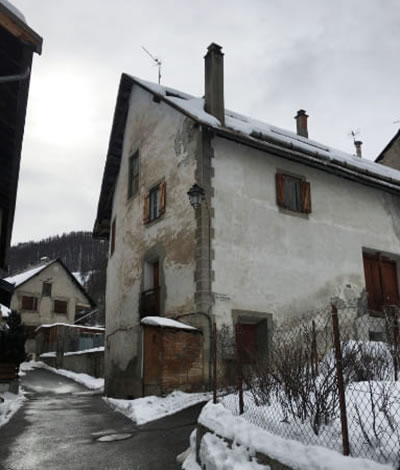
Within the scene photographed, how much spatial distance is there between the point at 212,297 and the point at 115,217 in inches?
333

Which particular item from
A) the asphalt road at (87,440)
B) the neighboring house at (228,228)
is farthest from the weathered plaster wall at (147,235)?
Answer: the asphalt road at (87,440)

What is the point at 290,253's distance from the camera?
1343 centimetres

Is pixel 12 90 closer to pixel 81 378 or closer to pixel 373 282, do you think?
pixel 373 282

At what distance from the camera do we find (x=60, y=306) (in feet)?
125

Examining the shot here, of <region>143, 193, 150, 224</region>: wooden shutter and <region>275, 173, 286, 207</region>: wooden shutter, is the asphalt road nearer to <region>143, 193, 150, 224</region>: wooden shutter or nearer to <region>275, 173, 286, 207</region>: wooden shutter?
<region>143, 193, 150, 224</region>: wooden shutter

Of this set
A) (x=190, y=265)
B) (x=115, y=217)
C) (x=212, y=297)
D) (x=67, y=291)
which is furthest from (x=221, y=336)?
Answer: (x=67, y=291)

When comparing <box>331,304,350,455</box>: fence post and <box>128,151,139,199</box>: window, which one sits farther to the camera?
<box>128,151,139,199</box>: window

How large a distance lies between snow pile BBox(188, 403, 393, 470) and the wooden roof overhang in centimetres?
564

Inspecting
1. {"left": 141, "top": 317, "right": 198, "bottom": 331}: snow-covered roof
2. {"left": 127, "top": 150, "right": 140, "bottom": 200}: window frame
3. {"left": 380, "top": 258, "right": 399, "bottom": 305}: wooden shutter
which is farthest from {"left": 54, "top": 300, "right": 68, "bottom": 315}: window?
{"left": 141, "top": 317, "right": 198, "bottom": 331}: snow-covered roof

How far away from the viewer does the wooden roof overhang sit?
6.49 metres

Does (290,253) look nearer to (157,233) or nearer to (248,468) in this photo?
(157,233)

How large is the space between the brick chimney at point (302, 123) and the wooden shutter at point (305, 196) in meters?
6.93

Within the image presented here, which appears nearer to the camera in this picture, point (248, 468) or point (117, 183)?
point (248, 468)

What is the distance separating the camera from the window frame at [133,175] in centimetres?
1658
